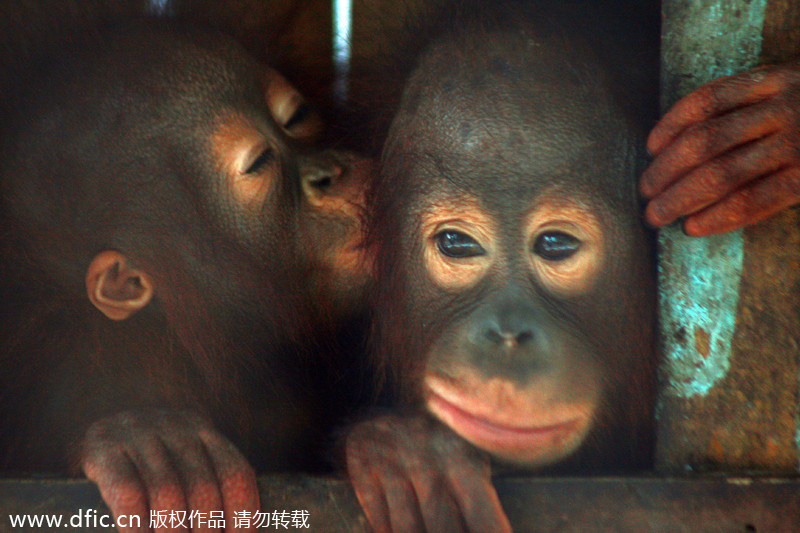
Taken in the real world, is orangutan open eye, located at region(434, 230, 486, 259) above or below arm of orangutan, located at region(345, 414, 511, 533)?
above

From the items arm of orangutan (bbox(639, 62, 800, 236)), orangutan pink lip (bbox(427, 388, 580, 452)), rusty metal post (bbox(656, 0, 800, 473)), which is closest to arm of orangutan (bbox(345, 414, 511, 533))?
orangutan pink lip (bbox(427, 388, 580, 452))

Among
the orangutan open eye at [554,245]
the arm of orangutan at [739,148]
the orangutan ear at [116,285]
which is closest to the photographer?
the arm of orangutan at [739,148]

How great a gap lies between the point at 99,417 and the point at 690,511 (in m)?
1.33

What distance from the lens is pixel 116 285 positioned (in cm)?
188

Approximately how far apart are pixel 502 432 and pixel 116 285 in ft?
3.30

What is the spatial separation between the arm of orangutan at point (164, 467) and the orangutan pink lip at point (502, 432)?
0.43 metres

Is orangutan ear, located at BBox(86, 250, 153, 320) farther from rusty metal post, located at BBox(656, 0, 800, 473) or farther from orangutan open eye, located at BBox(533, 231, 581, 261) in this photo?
rusty metal post, located at BBox(656, 0, 800, 473)

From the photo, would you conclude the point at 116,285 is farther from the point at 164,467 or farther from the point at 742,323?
the point at 742,323

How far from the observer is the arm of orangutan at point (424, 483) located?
1416mm

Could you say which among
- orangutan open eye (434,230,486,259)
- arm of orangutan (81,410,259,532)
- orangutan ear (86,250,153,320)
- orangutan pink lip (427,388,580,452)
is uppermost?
orangutan open eye (434,230,486,259)

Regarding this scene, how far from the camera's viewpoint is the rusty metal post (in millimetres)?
1466

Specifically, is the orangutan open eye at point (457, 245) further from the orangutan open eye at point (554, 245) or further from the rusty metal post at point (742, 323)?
the rusty metal post at point (742, 323)

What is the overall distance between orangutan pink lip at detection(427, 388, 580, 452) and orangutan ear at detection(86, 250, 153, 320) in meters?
0.85

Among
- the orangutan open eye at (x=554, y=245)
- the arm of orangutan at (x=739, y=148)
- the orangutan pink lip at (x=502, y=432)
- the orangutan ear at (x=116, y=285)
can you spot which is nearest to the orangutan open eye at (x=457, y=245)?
the orangutan open eye at (x=554, y=245)
